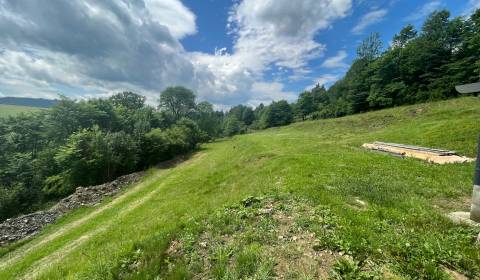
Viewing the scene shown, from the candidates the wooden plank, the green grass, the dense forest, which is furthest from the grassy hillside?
the green grass

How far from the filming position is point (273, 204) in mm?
7430

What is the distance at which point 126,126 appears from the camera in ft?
177

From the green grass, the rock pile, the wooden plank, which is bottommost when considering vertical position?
the rock pile

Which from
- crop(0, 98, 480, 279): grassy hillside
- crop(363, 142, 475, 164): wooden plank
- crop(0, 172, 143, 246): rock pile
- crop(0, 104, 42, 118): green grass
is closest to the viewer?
crop(0, 98, 480, 279): grassy hillside

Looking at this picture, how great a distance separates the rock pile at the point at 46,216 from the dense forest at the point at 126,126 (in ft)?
20.3

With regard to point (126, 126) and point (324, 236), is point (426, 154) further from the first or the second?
point (126, 126)

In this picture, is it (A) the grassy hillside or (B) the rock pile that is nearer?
(A) the grassy hillside

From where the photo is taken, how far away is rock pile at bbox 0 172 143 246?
1694cm

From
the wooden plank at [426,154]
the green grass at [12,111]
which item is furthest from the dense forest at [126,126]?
the wooden plank at [426,154]

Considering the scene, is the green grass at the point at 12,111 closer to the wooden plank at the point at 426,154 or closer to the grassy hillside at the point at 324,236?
the grassy hillside at the point at 324,236

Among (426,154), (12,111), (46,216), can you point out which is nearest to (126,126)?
(46,216)

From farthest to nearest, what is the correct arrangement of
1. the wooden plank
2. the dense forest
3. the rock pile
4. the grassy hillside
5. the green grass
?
1. the green grass
2. the dense forest
3. the rock pile
4. the wooden plank
5. the grassy hillside

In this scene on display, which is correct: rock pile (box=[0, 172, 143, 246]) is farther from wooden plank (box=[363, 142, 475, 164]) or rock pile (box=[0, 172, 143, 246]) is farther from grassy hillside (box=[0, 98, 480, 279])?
wooden plank (box=[363, 142, 475, 164])

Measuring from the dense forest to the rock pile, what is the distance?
6.19 meters
